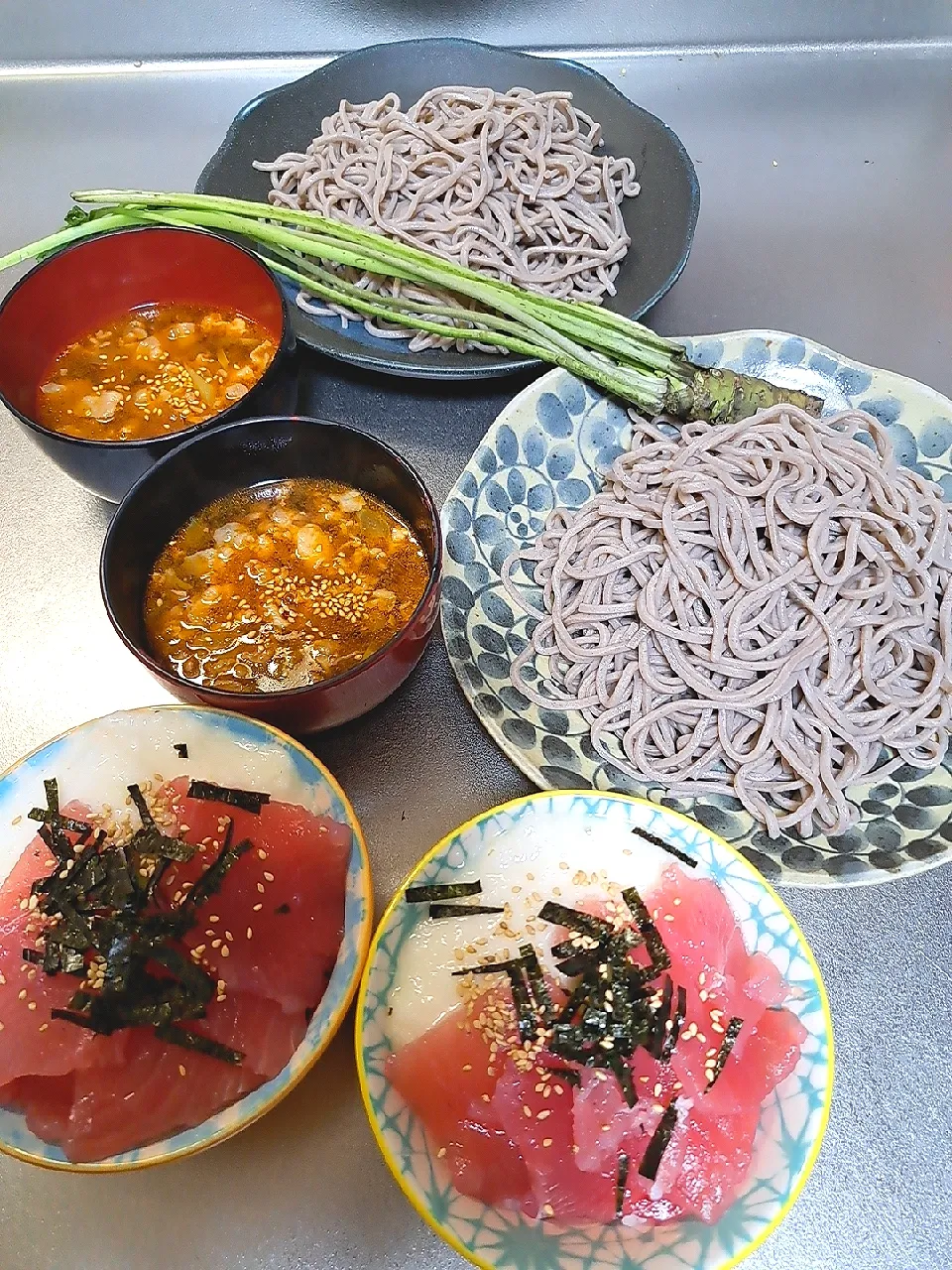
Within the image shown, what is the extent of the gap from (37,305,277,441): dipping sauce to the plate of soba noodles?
213 millimetres

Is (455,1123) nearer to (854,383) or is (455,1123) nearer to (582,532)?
(582,532)

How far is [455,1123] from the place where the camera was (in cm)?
124

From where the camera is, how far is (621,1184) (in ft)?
3.90

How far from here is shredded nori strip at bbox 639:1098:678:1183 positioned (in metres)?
1.19

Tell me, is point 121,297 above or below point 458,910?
above

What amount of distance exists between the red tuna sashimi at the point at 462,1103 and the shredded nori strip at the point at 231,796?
0.44 m

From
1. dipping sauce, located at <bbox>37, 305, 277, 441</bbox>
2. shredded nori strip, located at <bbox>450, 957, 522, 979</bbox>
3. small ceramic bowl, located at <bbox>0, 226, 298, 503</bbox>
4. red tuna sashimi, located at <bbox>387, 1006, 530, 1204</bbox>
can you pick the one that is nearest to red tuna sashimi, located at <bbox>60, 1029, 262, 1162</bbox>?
red tuna sashimi, located at <bbox>387, 1006, 530, 1204</bbox>

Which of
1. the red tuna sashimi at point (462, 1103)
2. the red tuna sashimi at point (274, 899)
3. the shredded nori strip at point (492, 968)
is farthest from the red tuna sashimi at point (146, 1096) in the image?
the shredded nori strip at point (492, 968)

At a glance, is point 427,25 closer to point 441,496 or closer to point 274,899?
point 441,496

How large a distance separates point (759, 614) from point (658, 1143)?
1035 mm

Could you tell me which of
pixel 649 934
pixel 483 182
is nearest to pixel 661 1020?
pixel 649 934

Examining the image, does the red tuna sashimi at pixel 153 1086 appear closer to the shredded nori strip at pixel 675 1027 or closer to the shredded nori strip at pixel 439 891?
the shredded nori strip at pixel 439 891

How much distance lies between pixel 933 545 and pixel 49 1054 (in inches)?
72.8

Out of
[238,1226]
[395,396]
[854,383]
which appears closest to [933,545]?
[854,383]
